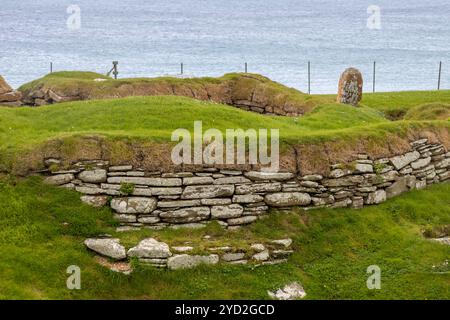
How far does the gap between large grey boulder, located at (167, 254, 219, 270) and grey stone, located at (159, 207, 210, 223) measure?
1.26 metres

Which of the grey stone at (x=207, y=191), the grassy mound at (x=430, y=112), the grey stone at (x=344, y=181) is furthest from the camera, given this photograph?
the grassy mound at (x=430, y=112)

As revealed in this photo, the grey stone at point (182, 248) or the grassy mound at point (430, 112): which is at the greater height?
the grassy mound at point (430, 112)

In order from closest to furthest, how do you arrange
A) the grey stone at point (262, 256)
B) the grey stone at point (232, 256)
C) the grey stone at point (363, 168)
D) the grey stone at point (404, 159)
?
the grey stone at point (232, 256)
the grey stone at point (262, 256)
the grey stone at point (363, 168)
the grey stone at point (404, 159)

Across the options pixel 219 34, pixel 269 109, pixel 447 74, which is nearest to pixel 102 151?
pixel 269 109

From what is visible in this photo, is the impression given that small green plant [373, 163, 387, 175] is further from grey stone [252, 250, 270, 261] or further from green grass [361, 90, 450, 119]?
green grass [361, 90, 450, 119]

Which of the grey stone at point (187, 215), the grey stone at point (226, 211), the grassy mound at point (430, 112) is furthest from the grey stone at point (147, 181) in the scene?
the grassy mound at point (430, 112)

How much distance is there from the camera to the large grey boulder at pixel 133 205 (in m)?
15.1

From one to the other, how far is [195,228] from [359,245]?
400 cm

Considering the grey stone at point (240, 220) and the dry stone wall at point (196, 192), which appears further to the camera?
the grey stone at point (240, 220)

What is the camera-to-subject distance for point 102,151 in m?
15.7

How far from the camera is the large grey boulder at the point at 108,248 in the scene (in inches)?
559

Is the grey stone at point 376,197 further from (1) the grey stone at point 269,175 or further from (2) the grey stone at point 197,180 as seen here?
(2) the grey stone at point 197,180

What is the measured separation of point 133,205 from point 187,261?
77.3 inches

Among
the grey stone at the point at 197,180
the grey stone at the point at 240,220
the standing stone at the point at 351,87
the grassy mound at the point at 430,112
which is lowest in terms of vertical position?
the grey stone at the point at 240,220
